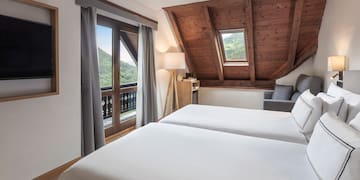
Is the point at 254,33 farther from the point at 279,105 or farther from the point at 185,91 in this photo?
the point at 185,91

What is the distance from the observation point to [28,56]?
6.46 ft

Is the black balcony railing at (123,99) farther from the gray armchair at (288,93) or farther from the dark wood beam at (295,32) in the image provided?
the dark wood beam at (295,32)

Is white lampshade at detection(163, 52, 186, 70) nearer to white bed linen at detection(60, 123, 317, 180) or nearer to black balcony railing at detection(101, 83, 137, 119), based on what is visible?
black balcony railing at detection(101, 83, 137, 119)

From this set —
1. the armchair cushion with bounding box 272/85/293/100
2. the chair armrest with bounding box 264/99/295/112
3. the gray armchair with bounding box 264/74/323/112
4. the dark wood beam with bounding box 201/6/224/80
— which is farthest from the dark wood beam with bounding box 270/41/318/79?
the dark wood beam with bounding box 201/6/224/80

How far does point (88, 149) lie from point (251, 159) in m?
2.15

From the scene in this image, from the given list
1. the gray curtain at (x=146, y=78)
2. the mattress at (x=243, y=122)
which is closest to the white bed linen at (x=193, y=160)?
the mattress at (x=243, y=122)

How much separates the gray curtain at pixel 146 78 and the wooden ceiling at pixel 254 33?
2.38 feet

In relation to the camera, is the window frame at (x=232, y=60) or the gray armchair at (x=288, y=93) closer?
the gray armchair at (x=288, y=93)

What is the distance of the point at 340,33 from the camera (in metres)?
3.14

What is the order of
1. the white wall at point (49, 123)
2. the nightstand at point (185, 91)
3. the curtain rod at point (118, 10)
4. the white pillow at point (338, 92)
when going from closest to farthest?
the white wall at point (49, 123)
the white pillow at point (338, 92)
the curtain rod at point (118, 10)
the nightstand at point (185, 91)

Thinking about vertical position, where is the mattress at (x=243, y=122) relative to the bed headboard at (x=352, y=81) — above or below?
below

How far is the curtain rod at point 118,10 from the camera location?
8.55ft

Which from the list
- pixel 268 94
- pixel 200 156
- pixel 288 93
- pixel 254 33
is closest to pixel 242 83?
pixel 268 94

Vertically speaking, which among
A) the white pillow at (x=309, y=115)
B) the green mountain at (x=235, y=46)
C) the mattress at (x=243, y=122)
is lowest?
the mattress at (x=243, y=122)
